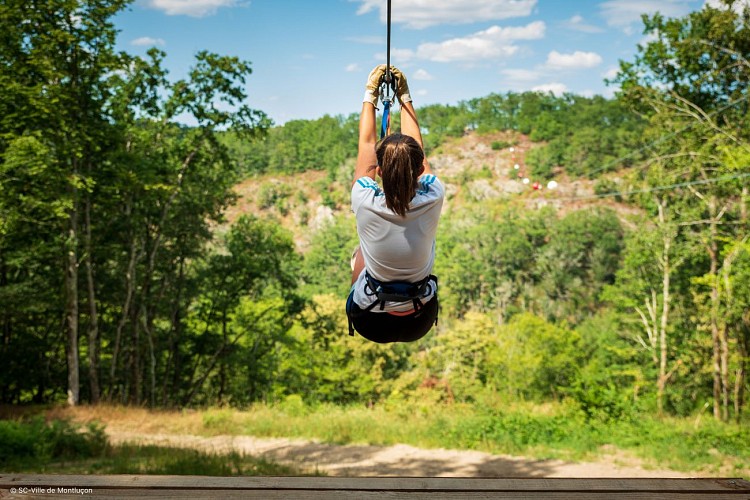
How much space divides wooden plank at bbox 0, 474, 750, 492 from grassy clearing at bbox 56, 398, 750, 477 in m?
7.85

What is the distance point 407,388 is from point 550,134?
99.3 m

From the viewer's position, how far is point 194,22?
131 meters

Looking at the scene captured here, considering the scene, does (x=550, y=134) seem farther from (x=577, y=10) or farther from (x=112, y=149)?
(x=112, y=149)

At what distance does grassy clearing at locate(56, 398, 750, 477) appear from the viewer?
10070 millimetres

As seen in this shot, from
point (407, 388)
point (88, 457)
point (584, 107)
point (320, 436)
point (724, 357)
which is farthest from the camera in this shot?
point (584, 107)

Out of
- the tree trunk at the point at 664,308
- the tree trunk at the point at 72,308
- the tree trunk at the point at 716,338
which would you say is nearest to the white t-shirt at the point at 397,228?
the tree trunk at the point at 72,308

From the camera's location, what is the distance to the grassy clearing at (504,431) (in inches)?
396

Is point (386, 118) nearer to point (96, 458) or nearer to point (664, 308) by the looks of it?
point (96, 458)

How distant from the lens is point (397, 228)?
2324mm

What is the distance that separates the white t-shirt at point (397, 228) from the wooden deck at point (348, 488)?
761mm

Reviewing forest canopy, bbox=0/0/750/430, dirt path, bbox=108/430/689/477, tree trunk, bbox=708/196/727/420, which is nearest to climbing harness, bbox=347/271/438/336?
dirt path, bbox=108/430/689/477

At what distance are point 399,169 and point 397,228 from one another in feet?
0.70

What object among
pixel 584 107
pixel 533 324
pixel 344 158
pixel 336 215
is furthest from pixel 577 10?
pixel 533 324

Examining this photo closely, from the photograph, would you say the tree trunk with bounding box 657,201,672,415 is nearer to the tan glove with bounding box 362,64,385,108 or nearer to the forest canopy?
the forest canopy
